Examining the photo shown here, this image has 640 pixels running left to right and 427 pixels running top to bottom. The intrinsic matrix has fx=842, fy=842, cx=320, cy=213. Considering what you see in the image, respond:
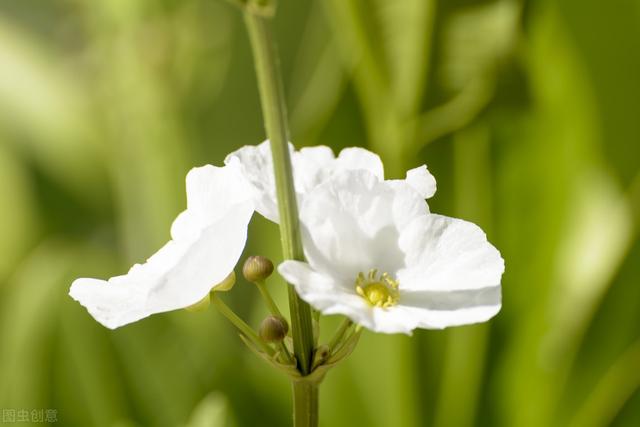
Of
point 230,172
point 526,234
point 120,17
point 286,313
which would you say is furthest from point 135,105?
point 230,172

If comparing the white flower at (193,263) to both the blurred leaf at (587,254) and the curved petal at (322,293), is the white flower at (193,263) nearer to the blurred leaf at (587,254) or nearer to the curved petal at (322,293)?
the curved petal at (322,293)

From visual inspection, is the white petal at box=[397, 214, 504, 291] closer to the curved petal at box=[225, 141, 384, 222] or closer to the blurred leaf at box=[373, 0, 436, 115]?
the curved petal at box=[225, 141, 384, 222]

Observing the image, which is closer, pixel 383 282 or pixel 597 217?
pixel 383 282

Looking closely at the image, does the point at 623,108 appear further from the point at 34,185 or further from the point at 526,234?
the point at 34,185

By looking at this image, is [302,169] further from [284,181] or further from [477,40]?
[477,40]

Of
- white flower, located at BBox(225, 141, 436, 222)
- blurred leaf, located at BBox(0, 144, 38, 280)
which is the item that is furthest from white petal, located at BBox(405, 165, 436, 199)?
blurred leaf, located at BBox(0, 144, 38, 280)

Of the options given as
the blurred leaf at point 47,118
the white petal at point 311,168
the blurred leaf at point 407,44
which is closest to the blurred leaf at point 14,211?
the blurred leaf at point 47,118

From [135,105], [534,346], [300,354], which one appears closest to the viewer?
[300,354]
